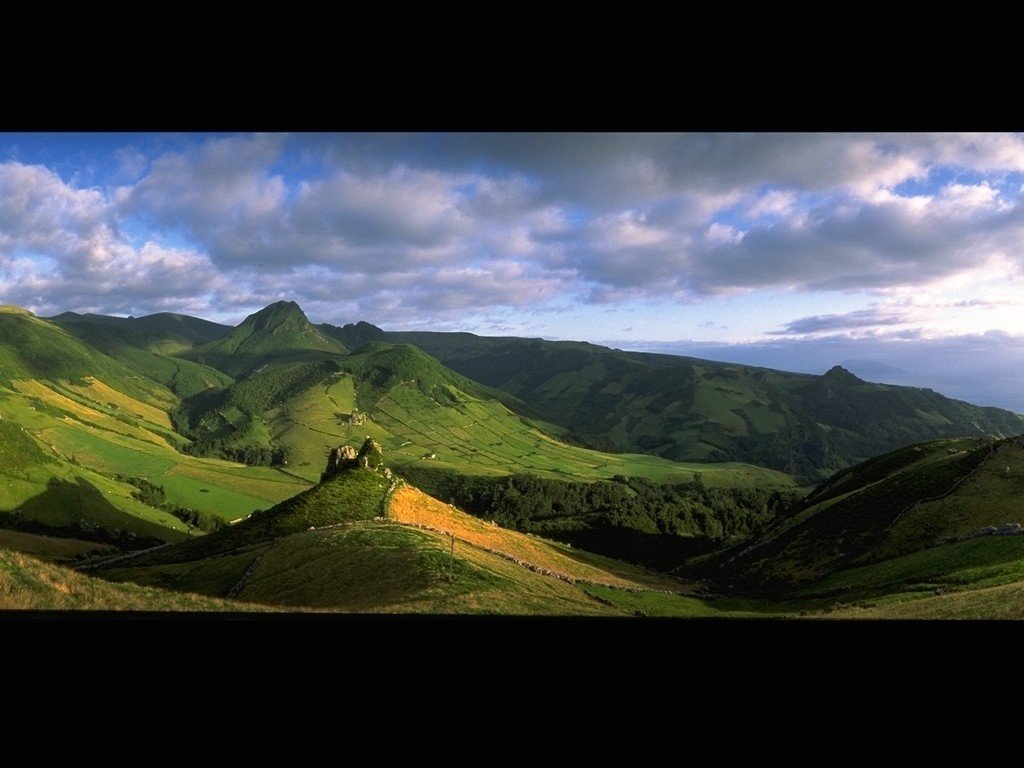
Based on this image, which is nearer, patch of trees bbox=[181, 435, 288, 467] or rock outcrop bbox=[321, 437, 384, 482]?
rock outcrop bbox=[321, 437, 384, 482]

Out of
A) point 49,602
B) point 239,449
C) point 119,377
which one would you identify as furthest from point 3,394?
point 49,602

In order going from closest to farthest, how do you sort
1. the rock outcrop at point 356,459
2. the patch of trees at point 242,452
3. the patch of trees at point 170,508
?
the rock outcrop at point 356,459 < the patch of trees at point 170,508 < the patch of trees at point 242,452

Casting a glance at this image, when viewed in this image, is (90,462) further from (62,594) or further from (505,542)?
(62,594)

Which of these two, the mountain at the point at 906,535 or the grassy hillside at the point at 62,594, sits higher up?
the grassy hillside at the point at 62,594

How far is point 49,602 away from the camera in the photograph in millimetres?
5258

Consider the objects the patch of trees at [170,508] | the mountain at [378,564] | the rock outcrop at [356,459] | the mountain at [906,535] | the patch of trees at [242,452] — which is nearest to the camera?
the mountain at [378,564]

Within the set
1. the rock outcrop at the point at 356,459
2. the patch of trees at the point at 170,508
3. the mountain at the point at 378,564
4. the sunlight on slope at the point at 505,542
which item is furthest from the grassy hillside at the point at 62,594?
the patch of trees at the point at 170,508

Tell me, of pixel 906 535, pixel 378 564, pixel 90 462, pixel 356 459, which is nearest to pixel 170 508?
pixel 90 462

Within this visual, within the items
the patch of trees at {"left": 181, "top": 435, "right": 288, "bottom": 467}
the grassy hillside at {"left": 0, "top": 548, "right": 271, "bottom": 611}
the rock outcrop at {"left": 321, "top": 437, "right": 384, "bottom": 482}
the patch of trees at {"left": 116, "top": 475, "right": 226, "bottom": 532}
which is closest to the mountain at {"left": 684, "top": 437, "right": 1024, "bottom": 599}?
the grassy hillside at {"left": 0, "top": 548, "right": 271, "bottom": 611}

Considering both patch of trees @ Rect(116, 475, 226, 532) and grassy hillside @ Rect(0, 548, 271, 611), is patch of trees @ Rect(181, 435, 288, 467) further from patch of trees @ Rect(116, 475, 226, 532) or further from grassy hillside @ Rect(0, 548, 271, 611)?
grassy hillside @ Rect(0, 548, 271, 611)

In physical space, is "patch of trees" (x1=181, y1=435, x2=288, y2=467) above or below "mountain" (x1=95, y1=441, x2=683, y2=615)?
below

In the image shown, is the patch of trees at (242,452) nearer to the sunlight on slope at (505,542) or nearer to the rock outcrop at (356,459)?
the rock outcrop at (356,459)
